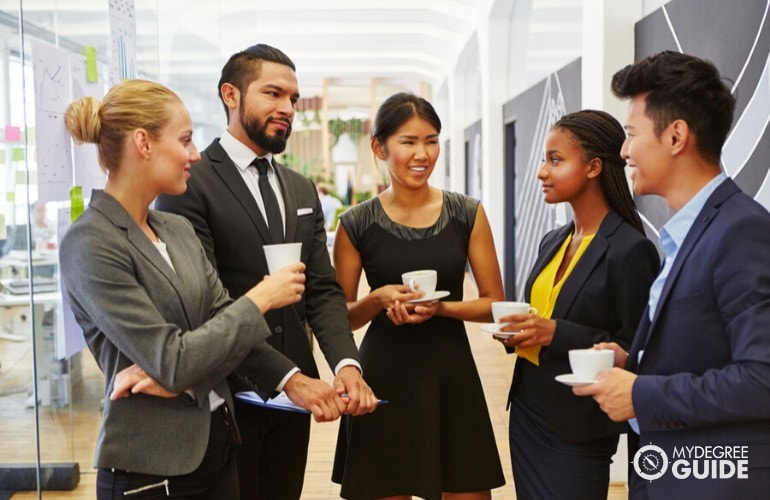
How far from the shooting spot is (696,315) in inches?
58.9

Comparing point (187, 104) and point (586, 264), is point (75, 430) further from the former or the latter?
point (586, 264)

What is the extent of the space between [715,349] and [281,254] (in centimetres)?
94

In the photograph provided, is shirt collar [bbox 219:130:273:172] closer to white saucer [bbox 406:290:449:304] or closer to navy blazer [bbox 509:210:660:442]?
white saucer [bbox 406:290:449:304]

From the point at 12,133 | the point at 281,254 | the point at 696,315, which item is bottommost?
the point at 696,315

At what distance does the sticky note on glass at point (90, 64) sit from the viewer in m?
2.57

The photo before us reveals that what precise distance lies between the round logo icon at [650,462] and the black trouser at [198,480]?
0.94 metres

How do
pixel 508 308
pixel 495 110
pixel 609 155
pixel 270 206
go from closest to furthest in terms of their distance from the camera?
1. pixel 508 308
2. pixel 609 155
3. pixel 270 206
4. pixel 495 110

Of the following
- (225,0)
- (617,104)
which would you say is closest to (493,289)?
(617,104)

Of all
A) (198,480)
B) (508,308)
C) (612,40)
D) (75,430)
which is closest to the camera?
(198,480)

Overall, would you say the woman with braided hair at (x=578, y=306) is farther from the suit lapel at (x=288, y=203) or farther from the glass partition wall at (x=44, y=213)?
the glass partition wall at (x=44, y=213)

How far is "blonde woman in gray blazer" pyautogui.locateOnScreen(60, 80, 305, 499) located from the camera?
61.3 inches

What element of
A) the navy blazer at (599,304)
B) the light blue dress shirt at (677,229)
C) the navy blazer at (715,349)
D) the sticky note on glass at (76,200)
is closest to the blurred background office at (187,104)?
the sticky note on glass at (76,200)

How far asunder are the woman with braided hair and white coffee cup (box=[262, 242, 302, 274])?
2.01 ft

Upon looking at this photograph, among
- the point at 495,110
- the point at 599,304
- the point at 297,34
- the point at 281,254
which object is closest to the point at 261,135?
the point at 281,254
